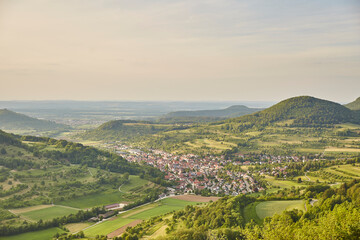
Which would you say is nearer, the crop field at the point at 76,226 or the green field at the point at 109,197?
the crop field at the point at 76,226

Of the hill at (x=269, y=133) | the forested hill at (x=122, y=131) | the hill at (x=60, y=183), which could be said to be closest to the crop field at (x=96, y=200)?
the hill at (x=60, y=183)

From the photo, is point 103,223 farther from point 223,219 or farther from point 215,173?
point 215,173

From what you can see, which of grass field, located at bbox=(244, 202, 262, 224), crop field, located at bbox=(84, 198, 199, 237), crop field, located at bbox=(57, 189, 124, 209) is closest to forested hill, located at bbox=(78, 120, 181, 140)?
crop field, located at bbox=(57, 189, 124, 209)

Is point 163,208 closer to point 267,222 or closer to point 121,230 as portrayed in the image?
point 121,230

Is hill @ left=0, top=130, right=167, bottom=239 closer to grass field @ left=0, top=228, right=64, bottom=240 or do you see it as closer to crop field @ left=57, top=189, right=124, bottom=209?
crop field @ left=57, top=189, right=124, bottom=209

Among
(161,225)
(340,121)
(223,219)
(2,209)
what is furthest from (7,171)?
(340,121)

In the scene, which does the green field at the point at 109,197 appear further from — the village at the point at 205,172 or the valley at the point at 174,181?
the village at the point at 205,172
